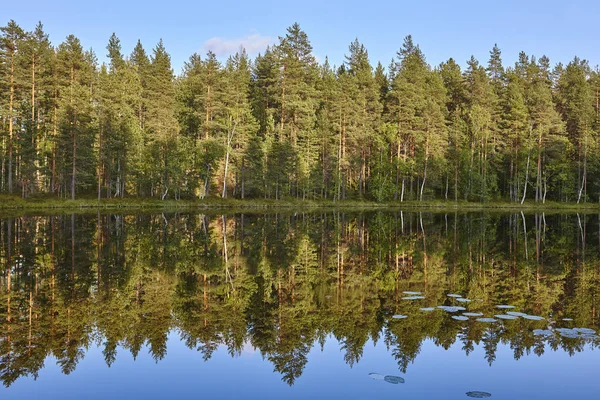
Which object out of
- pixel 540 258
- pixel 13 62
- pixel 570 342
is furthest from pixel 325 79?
pixel 570 342

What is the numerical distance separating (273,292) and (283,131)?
54.8m

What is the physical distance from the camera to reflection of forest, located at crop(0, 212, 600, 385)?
10031mm

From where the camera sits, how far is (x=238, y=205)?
5950 cm

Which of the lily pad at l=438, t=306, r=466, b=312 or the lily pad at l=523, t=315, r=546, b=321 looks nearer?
the lily pad at l=523, t=315, r=546, b=321

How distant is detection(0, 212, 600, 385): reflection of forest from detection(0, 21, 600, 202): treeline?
113ft

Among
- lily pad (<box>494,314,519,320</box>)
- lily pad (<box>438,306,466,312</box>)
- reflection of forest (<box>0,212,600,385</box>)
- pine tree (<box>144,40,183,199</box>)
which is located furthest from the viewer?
pine tree (<box>144,40,183,199</box>)

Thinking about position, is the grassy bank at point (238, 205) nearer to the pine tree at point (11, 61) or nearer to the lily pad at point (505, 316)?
the pine tree at point (11, 61)

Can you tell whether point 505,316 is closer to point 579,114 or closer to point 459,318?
point 459,318

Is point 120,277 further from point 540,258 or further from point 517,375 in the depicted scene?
point 540,258

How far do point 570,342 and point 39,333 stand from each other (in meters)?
10.6

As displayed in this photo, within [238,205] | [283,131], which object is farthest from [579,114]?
[238,205]

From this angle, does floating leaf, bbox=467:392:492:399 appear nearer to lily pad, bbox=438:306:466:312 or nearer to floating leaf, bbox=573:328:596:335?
floating leaf, bbox=573:328:596:335

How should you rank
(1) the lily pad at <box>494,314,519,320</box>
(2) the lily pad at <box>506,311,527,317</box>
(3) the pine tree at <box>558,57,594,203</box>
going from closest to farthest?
(1) the lily pad at <box>494,314,519,320</box> → (2) the lily pad at <box>506,311,527,317</box> → (3) the pine tree at <box>558,57,594,203</box>

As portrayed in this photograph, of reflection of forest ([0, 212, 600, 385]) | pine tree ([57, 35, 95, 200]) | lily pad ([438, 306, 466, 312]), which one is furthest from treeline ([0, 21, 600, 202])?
lily pad ([438, 306, 466, 312])
